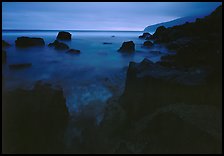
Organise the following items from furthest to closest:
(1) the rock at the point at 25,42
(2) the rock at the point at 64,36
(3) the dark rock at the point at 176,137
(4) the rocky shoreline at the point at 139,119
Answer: (2) the rock at the point at 64,36 → (1) the rock at the point at 25,42 → (4) the rocky shoreline at the point at 139,119 → (3) the dark rock at the point at 176,137

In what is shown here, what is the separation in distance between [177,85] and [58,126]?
4.27 metres

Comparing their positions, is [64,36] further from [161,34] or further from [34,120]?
[34,120]

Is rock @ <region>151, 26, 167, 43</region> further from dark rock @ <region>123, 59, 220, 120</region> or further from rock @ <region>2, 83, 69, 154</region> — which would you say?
rock @ <region>2, 83, 69, 154</region>

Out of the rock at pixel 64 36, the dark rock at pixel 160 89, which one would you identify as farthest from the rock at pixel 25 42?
the dark rock at pixel 160 89

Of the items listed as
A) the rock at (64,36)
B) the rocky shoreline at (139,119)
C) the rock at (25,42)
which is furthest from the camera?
the rock at (64,36)

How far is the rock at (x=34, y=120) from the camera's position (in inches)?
215

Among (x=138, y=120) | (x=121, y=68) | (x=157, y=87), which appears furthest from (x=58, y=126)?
(x=121, y=68)

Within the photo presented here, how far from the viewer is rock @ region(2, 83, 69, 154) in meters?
5.45

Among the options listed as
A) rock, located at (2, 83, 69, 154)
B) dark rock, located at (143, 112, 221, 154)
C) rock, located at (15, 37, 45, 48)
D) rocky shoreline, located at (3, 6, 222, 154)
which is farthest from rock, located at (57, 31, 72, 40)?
dark rock, located at (143, 112, 221, 154)

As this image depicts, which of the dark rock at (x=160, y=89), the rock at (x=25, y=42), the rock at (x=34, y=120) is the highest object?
the rock at (x=25, y=42)

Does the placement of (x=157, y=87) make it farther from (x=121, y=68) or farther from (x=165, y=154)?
(x=121, y=68)

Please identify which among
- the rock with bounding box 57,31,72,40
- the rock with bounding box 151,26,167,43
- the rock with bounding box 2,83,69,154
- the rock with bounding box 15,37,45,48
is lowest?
the rock with bounding box 2,83,69,154

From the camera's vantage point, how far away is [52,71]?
15.4 m

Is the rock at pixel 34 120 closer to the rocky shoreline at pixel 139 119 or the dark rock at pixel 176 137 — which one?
the rocky shoreline at pixel 139 119
